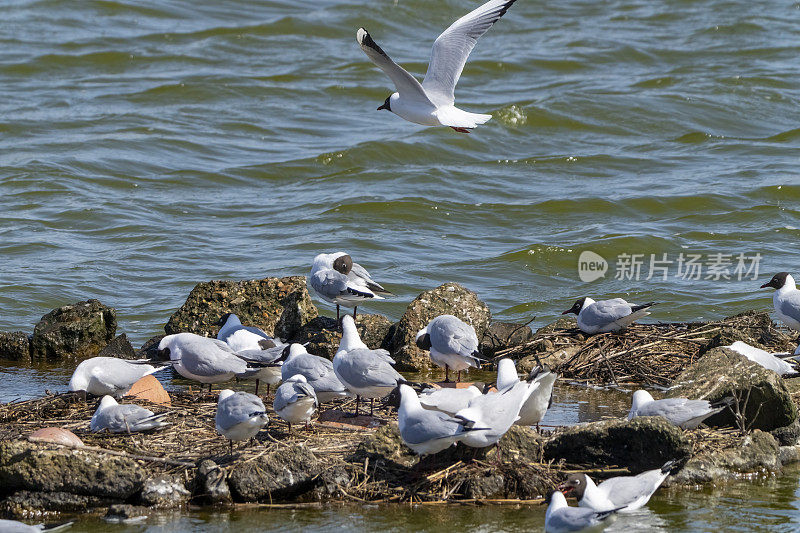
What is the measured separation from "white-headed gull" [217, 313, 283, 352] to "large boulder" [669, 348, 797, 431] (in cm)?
296

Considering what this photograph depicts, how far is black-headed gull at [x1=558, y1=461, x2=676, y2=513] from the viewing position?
5.50 metres

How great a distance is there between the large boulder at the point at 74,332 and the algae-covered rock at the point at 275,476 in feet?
13.8

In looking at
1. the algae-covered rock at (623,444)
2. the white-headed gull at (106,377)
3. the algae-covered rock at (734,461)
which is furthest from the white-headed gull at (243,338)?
the algae-covered rock at (734,461)

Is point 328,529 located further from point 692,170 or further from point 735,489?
point 692,170

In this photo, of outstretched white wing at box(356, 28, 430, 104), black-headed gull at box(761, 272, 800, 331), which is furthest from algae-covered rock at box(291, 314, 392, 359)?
black-headed gull at box(761, 272, 800, 331)

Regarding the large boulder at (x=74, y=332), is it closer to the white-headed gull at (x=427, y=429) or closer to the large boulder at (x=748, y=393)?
the white-headed gull at (x=427, y=429)

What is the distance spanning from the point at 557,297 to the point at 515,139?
7.41m

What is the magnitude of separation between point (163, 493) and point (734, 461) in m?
3.19

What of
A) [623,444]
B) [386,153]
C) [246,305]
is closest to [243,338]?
[246,305]

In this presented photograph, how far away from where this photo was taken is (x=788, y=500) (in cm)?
594

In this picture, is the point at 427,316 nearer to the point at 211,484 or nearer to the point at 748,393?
the point at 748,393

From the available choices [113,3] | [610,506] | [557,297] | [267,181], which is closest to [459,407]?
[610,506]

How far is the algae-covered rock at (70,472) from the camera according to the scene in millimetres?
5801

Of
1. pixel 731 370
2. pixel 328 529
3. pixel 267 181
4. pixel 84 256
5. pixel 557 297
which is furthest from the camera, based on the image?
pixel 267 181
